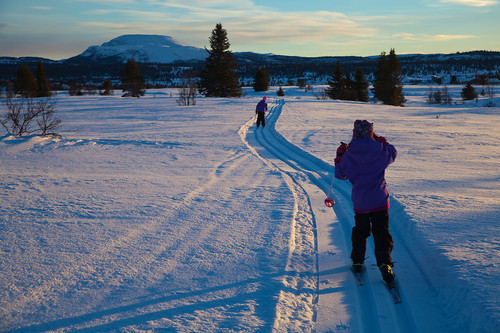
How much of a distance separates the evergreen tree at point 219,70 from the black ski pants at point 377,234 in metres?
40.9

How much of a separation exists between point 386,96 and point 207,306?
4454cm

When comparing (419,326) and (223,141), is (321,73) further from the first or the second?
(419,326)

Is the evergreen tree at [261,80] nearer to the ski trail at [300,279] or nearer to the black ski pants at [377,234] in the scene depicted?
the ski trail at [300,279]

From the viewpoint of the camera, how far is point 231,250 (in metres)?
4.02

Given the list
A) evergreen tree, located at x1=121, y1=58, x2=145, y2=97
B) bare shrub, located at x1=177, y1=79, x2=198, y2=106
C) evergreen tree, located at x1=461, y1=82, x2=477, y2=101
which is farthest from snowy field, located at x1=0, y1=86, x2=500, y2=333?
evergreen tree, located at x1=461, y1=82, x2=477, y2=101

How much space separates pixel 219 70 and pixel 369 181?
135ft

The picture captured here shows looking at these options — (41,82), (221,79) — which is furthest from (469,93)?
(41,82)

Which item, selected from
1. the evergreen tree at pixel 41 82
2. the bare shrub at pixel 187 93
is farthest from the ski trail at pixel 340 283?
the evergreen tree at pixel 41 82

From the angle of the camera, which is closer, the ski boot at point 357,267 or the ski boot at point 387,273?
the ski boot at point 387,273

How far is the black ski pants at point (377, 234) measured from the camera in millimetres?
3432

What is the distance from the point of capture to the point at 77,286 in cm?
322

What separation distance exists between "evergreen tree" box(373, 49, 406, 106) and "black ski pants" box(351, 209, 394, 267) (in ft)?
133

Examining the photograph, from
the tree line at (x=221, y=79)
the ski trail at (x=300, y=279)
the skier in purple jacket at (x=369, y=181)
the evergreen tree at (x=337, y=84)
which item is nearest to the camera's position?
the ski trail at (x=300, y=279)

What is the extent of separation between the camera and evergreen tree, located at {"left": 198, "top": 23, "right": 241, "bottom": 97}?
139 feet
